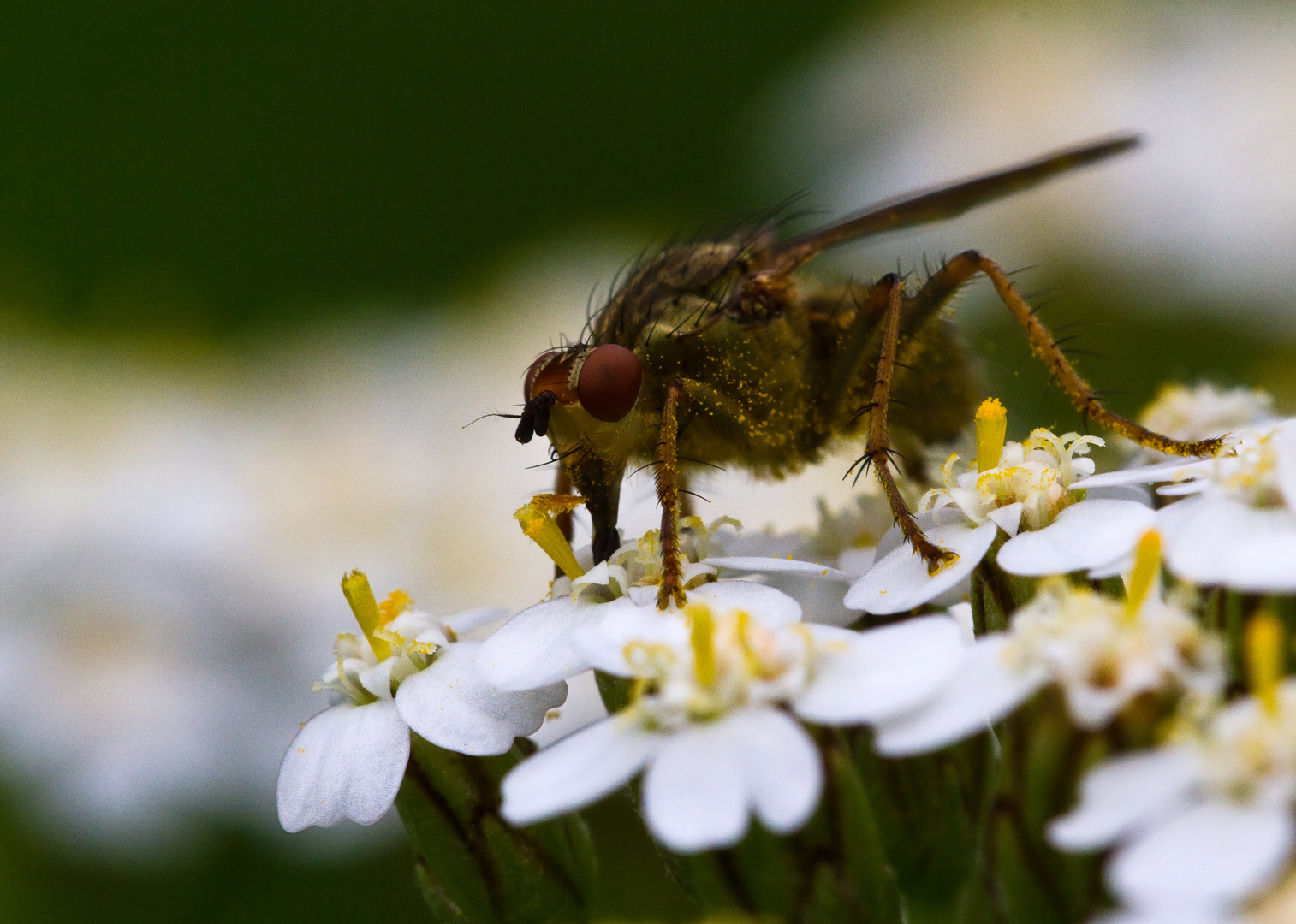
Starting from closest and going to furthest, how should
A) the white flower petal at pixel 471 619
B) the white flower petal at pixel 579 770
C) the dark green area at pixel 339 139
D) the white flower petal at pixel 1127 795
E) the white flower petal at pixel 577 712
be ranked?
the white flower petal at pixel 1127 795, the white flower petal at pixel 579 770, the white flower petal at pixel 471 619, the white flower petal at pixel 577 712, the dark green area at pixel 339 139

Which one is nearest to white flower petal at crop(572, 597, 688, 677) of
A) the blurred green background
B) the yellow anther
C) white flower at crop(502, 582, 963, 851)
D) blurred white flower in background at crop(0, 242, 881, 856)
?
white flower at crop(502, 582, 963, 851)

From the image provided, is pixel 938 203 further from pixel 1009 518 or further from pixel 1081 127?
pixel 1081 127

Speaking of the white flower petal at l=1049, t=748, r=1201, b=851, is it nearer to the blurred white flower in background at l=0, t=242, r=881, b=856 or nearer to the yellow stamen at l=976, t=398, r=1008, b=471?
the yellow stamen at l=976, t=398, r=1008, b=471

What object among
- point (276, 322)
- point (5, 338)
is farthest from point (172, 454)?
point (276, 322)

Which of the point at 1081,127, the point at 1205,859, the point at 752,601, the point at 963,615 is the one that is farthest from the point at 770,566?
the point at 1081,127

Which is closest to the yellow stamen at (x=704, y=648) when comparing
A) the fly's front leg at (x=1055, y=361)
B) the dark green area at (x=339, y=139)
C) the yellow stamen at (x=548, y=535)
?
the yellow stamen at (x=548, y=535)

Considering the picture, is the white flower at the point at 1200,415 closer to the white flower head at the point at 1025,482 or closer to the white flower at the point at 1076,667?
the white flower head at the point at 1025,482
